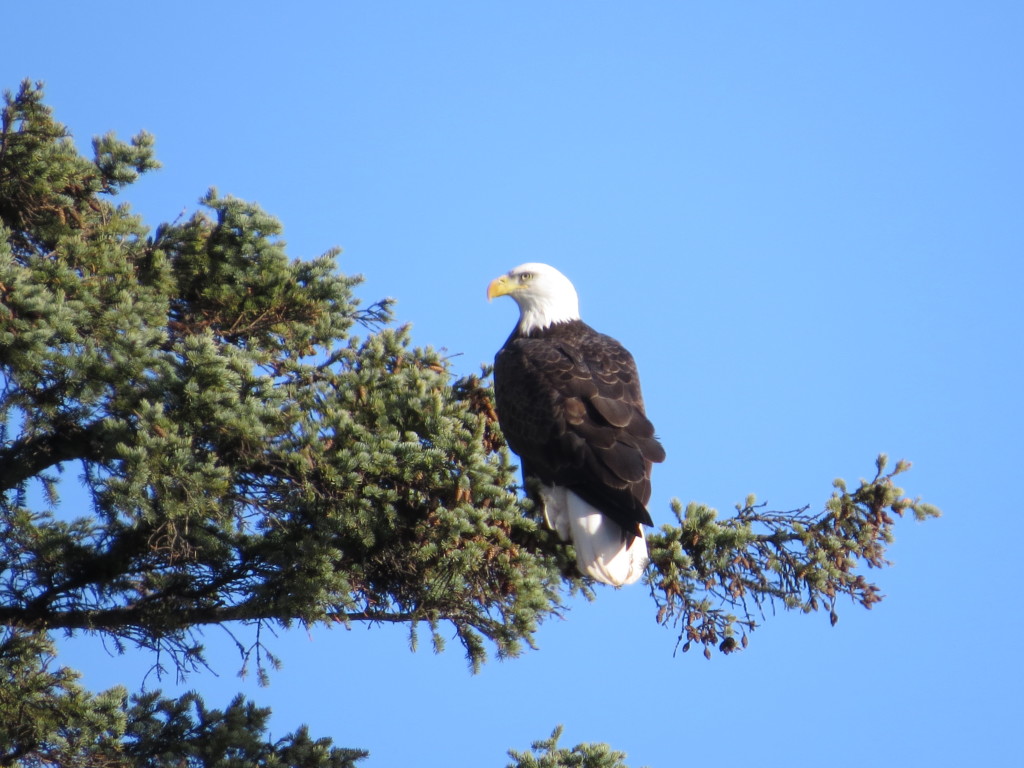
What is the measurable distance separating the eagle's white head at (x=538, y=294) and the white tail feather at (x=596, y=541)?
6.59 ft

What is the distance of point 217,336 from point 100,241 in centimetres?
86

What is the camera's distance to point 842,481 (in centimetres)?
614

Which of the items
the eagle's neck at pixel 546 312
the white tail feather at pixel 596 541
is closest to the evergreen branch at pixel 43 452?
the white tail feather at pixel 596 541

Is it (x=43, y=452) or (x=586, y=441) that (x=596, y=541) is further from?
(x=43, y=452)

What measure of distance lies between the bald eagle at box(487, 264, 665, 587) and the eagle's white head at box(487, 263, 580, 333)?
0.64 metres

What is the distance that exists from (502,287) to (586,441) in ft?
7.47

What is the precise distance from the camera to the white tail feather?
653 centimetres

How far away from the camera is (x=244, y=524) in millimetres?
5953

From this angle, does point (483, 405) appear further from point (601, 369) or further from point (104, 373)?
point (104, 373)

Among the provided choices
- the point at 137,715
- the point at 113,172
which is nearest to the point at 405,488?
the point at 137,715

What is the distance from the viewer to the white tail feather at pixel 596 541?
653 cm

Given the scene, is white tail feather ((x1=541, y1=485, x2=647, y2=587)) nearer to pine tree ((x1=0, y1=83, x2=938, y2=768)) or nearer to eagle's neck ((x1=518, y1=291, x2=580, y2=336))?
pine tree ((x1=0, y1=83, x2=938, y2=768))

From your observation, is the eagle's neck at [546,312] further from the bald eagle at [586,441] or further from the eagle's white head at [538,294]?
the bald eagle at [586,441]

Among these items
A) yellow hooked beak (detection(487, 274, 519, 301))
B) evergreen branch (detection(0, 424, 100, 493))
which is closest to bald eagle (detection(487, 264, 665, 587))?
yellow hooked beak (detection(487, 274, 519, 301))
